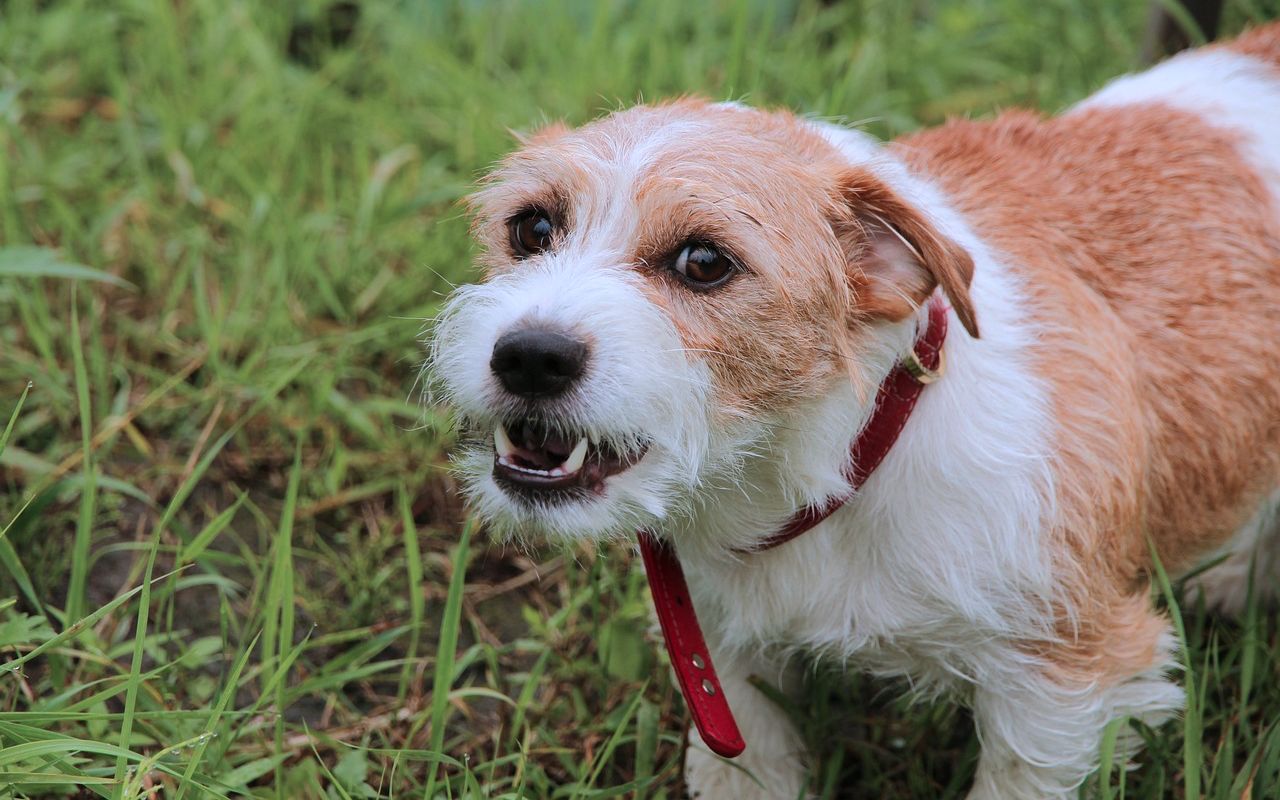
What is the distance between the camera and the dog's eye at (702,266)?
2.59 m

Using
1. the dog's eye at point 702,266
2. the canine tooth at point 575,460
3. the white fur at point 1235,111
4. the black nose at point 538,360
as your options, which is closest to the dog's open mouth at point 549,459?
the canine tooth at point 575,460

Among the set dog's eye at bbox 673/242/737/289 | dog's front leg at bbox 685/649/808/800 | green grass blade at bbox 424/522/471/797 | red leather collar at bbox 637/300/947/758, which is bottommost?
dog's front leg at bbox 685/649/808/800

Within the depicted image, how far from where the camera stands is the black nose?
94.3 inches

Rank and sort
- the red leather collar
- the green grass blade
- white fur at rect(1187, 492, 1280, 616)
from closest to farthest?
the red leather collar → the green grass blade → white fur at rect(1187, 492, 1280, 616)

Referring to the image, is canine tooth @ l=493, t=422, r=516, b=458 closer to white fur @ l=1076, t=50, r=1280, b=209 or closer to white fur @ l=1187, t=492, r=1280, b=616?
white fur @ l=1076, t=50, r=1280, b=209

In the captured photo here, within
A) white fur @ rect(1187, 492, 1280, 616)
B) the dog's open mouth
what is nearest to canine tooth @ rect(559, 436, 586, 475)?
the dog's open mouth

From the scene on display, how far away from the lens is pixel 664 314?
8.24 feet

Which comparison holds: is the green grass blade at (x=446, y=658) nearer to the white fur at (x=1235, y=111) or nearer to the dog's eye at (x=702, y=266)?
the dog's eye at (x=702, y=266)

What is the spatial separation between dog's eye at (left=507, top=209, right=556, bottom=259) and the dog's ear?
0.60 m

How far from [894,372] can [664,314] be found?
0.57m

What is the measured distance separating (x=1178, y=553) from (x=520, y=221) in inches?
73.5

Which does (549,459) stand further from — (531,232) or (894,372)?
(894,372)

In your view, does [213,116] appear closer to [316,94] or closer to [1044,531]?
[316,94]

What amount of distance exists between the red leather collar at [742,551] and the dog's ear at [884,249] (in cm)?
11
